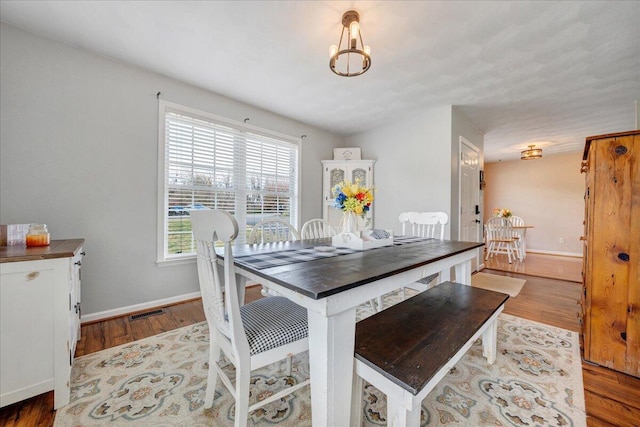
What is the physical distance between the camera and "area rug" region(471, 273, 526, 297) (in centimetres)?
320

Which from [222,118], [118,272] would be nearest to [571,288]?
[222,118]

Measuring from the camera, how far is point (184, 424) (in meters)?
1.19

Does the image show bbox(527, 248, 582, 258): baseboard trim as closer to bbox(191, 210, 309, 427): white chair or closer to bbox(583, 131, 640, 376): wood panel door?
bbox(583, 131, 640, 376): wood panel door

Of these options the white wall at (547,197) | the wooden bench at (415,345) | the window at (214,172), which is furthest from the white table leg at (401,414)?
the white wall at (547,197)

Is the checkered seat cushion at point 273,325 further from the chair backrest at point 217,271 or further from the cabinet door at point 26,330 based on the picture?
the cabinet door at point 26,330

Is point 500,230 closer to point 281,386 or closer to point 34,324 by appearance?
point 281,386

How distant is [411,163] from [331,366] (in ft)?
11.2

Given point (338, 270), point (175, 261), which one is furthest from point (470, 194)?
point (175, 261)

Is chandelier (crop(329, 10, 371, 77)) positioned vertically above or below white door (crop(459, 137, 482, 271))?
above

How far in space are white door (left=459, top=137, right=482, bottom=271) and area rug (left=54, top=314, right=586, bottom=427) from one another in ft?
7.06

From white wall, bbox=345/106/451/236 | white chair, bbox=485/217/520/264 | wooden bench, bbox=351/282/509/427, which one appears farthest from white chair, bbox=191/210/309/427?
white chair, bbox=485/217/520/264

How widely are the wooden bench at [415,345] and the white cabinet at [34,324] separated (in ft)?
5.03

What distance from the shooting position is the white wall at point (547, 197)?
597 centimetres

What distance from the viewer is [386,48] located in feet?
7.04
